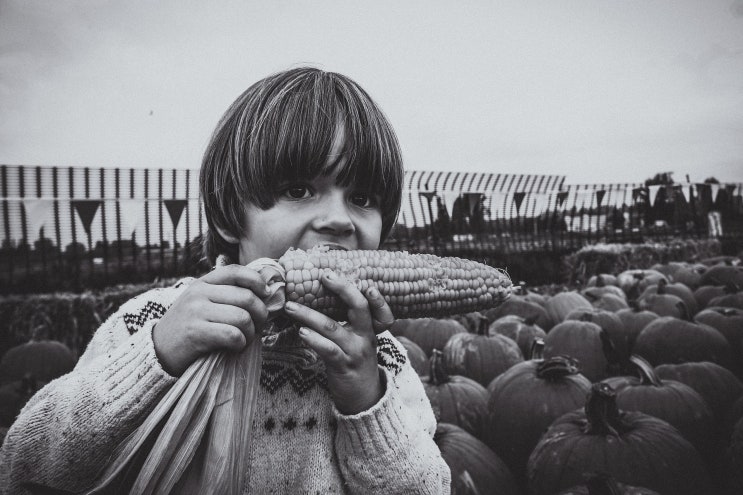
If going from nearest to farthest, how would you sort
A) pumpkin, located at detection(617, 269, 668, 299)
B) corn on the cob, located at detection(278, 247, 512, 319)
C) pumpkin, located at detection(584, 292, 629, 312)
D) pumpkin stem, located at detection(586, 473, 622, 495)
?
corn on the cob, located at detection(278, 247, 512, 319), pumpkin stem, located at detection(586, 473, 622, 495), pumpkin, located at detection(584, 292, 629, 312), pumpkin, located at detection(617, 269, 668, 299)

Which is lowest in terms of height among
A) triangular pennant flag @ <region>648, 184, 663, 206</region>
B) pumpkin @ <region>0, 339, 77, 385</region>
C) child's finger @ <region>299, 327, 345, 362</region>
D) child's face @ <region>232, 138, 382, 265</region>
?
pumpkin @ <region>0, 339, 77, 385</region>

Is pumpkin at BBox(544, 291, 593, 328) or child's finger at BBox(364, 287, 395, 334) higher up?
child's finger at BBox(364, 287, 395, 334)

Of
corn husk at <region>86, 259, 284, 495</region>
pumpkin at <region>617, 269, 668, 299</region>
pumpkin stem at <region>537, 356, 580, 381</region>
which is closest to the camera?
corn husk at <region>86, 259, 284, 495</region>

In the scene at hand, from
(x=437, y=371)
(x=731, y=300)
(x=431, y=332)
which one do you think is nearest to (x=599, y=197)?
(x=731, y=300)

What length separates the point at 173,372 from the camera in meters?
1.11

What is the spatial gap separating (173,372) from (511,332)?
15.3 ft

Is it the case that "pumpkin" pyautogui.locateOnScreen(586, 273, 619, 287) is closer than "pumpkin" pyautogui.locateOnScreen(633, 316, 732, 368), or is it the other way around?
"pumpkin" pyautogui.locateOnScreen(633, 316, 732, 368)

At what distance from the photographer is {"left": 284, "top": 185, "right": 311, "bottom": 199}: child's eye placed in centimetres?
148

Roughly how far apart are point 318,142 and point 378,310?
609 millimetres

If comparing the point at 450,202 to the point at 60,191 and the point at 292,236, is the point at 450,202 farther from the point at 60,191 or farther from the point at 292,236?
the point at 292,236

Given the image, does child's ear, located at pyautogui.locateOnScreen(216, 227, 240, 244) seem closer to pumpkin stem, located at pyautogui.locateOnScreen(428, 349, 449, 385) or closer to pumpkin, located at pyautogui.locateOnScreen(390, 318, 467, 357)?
pumpkin stem, located at pyautogui.locateOnScreen(428, 349, 449, 385)

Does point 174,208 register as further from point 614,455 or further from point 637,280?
point 637,280

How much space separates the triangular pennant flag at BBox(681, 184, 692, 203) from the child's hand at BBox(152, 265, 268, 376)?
19453mm

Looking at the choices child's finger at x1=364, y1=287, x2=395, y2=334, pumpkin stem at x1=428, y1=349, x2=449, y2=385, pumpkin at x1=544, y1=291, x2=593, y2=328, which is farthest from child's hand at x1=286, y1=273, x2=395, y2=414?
pumpkin at x1=544, y1=291, x2=593, y2=328
